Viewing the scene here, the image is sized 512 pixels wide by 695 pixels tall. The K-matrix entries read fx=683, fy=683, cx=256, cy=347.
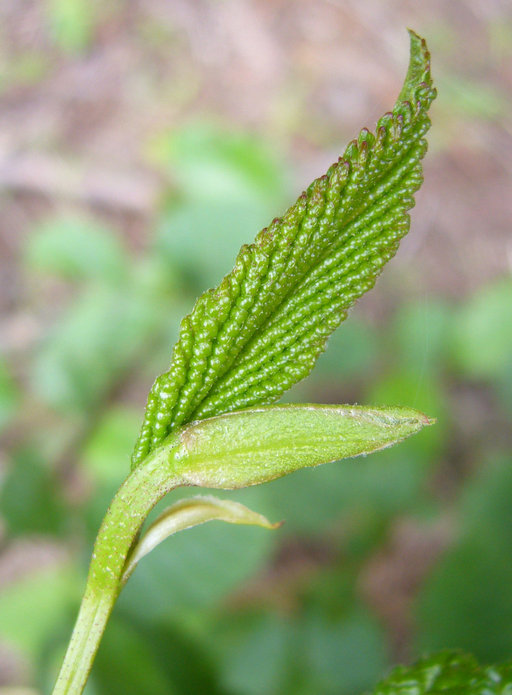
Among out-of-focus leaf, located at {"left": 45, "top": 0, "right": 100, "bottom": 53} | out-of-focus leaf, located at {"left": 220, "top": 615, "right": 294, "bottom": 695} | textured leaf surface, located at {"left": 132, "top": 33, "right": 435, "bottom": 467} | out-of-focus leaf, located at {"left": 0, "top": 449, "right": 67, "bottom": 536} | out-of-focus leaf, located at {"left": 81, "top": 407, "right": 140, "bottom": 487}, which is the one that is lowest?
out-of-focus leaf, located at {"left": 220, "top": 615, "right": 294, "bottom": 695}

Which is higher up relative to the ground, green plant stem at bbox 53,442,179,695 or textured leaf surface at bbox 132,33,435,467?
textured leaf surface at bbox 132,33,435,467

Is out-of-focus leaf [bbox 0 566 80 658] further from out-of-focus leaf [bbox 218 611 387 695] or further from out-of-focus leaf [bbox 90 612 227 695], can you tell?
out-of-focus leaf [bbox 218 611 387 695]

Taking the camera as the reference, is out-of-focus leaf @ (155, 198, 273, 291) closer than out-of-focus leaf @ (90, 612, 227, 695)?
No

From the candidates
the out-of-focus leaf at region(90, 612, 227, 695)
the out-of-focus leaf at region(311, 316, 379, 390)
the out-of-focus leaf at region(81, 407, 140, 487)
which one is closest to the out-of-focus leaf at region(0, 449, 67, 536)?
the out-of-focus leaf at region(81, 407, 140, 487)

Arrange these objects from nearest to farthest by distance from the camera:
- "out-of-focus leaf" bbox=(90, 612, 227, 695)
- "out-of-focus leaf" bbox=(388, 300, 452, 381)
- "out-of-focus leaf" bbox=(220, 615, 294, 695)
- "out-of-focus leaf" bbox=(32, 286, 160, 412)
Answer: "out-of-focus leaf" bbox=(90, 612, 227, 695) → "out-of-focus leaf" bbox=(220, 615, 294, 695) → "out-of-focus leaf" bbox=(32, 286, 160, 412) → "out-of-focus leaf" bbox=(388, 300, 452, 381)

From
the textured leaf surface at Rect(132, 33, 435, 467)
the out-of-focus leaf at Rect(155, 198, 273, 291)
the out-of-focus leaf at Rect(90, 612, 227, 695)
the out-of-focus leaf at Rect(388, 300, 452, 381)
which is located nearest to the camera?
the textured leaf surface at Rect(132, 33, 435, 467)

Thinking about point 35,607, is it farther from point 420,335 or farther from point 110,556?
point 110,556

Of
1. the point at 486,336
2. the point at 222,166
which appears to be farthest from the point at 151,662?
the point at 222,166
